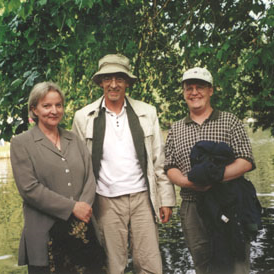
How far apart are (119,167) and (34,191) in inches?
31.7

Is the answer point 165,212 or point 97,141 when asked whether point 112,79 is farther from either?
point 165,212

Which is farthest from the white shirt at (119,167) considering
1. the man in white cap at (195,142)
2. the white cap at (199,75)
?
the white cap at (199,75)

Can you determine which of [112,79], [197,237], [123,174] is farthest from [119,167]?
[197,237]

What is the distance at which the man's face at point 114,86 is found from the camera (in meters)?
4.21

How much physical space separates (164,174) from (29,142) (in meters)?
1.21

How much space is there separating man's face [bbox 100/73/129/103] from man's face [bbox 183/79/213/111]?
1.76 feet

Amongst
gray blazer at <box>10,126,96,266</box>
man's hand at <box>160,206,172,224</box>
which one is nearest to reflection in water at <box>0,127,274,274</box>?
man's hand at <box>160,206,172,224</box>

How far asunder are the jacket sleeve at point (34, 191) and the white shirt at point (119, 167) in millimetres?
559

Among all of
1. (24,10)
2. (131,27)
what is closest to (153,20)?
(131,27)

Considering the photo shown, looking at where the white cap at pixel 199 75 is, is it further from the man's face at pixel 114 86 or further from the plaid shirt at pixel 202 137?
the man's face at pixel 114 86

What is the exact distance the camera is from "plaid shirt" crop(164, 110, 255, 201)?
403 cm

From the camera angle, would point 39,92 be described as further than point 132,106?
No

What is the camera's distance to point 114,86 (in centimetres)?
421

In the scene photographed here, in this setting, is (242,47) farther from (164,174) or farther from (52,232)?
(52,232)
